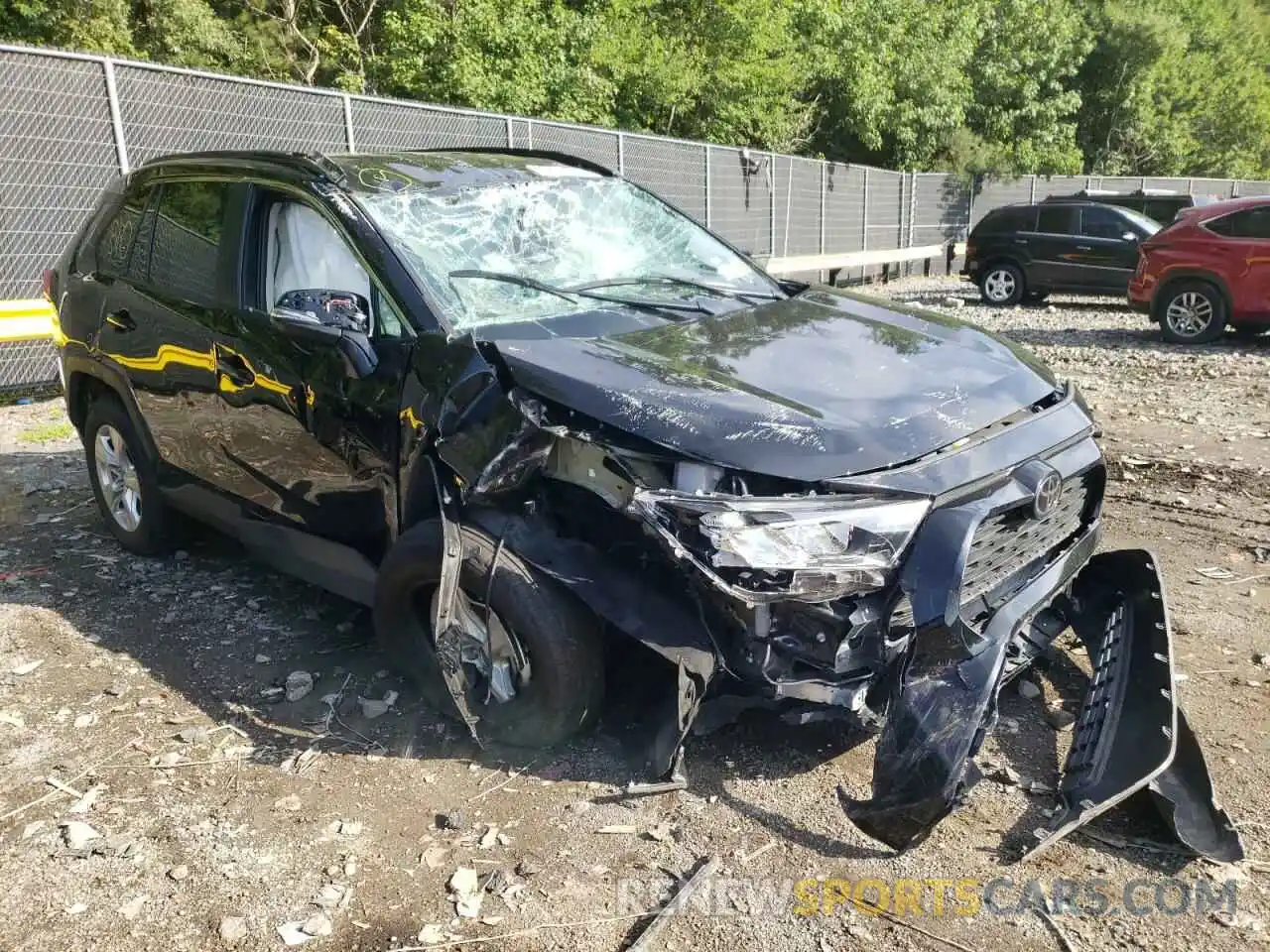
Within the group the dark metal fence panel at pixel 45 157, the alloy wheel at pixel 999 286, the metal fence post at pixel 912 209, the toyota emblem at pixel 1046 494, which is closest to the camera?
the toyota emblem at pixel 1046 494

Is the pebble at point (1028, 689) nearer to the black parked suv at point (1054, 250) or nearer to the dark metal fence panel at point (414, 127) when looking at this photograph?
the dark metal fence panel at point (414, 127)

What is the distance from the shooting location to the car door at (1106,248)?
1484cm

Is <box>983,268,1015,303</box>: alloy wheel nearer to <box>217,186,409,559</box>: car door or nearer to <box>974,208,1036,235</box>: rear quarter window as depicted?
<box>974,208,1036,235</box>: rear quarter window

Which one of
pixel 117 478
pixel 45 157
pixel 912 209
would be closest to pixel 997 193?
pixel 912 209

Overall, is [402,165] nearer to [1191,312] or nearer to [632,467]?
[632,467]

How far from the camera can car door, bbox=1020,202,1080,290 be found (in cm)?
1535

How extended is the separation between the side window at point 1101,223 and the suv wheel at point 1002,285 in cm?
120

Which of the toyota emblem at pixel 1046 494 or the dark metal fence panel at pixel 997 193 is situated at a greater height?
the toyota emblem at pixel 1046 494

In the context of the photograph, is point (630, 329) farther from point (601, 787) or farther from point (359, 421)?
point (601, 787)

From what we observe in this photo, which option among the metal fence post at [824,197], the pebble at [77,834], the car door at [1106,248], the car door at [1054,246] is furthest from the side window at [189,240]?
the metal fence post at [824,197]

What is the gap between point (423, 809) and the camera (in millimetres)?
2980

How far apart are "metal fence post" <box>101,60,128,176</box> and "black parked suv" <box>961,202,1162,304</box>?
41.9ft

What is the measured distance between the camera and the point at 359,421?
3.35 meters

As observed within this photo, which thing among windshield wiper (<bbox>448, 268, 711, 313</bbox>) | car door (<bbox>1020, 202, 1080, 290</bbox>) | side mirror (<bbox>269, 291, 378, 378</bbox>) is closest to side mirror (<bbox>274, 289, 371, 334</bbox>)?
side mirror (<bbox>269, 291, 378, 378</bbox>)
